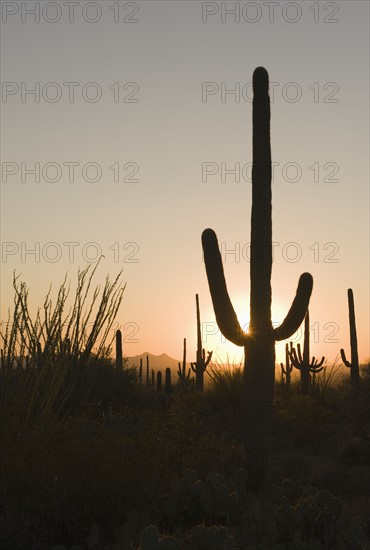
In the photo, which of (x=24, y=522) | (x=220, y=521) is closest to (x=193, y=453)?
(x=220, y=521)

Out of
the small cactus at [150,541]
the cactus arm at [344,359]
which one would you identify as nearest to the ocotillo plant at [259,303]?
the small cactus at [150,541]

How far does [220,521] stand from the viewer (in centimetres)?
775

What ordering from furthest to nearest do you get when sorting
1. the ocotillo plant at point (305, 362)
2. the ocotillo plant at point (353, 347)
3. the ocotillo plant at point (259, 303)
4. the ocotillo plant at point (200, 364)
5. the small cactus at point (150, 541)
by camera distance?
the ocotillo plant at point (200, 364), the ocotillo plant at point (353, 347), the ocotillo plant at point (305, 362), the ocotillo plant at point (259, 303), the small cactus at point (150, 541)

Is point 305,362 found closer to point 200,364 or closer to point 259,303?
point 200,364

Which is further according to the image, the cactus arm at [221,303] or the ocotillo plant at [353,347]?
the ocotillo plant at [353,347]

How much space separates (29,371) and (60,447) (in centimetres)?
121

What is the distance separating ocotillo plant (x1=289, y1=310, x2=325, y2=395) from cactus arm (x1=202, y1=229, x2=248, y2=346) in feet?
40.1

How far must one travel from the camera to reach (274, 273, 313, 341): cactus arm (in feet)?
42.8

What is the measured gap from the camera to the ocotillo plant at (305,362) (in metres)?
25.0

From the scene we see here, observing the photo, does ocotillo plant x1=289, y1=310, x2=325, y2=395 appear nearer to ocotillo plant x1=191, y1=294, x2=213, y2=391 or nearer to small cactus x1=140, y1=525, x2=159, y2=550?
ocotillo plant x1=191, y1=294, x2=213, y2=391

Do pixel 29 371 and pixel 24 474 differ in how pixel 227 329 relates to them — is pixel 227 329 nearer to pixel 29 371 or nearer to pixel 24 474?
pixel 29 371

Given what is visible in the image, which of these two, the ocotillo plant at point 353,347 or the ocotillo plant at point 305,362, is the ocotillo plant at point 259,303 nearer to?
the ocotillo plant at point 305,362

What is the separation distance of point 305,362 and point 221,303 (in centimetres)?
1373

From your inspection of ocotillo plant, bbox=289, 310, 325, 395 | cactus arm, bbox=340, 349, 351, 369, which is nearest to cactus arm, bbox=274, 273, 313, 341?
ocotillo plant, bbox=289, 310, 325, 395
